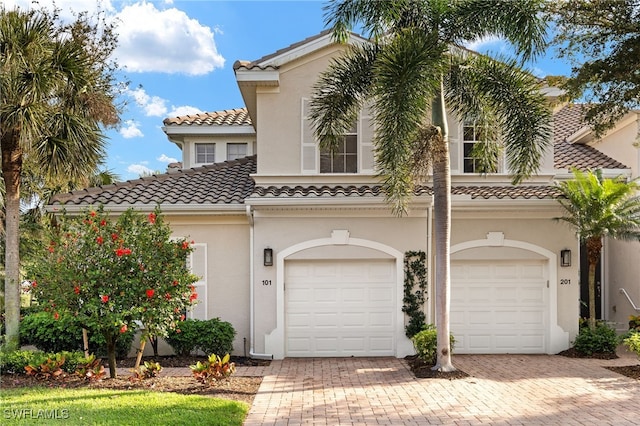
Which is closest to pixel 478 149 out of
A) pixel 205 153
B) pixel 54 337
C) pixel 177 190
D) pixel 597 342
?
pixel 597 342

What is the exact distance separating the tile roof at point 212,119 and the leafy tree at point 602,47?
10.6 metres

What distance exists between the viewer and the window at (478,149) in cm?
1112

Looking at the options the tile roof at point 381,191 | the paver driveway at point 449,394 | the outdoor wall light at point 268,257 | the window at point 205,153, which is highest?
the window at point 205,153

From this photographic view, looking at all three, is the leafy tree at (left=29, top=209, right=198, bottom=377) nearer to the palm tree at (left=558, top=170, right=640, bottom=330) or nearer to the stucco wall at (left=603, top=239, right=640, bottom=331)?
the palm tree at (left=558, top=170, right=640, bottom=330)

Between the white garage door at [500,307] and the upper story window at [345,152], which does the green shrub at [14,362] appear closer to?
the upper story window at [345,152]

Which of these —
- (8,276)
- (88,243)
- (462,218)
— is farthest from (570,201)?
(8,276)

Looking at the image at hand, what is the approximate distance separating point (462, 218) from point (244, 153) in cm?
921

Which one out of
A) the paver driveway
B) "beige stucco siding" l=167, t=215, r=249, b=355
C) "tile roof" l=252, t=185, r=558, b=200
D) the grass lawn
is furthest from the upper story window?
the grass lawn

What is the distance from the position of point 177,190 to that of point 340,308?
5124 mm

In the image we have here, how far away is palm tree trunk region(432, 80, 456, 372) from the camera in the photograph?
10039mm

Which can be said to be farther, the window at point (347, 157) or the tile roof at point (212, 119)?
the tile roof at point (212, 119)

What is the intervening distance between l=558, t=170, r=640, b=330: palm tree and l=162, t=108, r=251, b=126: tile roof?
11.1 m

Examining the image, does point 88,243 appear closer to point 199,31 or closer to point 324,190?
point 324,190

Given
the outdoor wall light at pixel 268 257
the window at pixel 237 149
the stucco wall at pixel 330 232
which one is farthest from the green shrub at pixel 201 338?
the window at pixel 237 149
